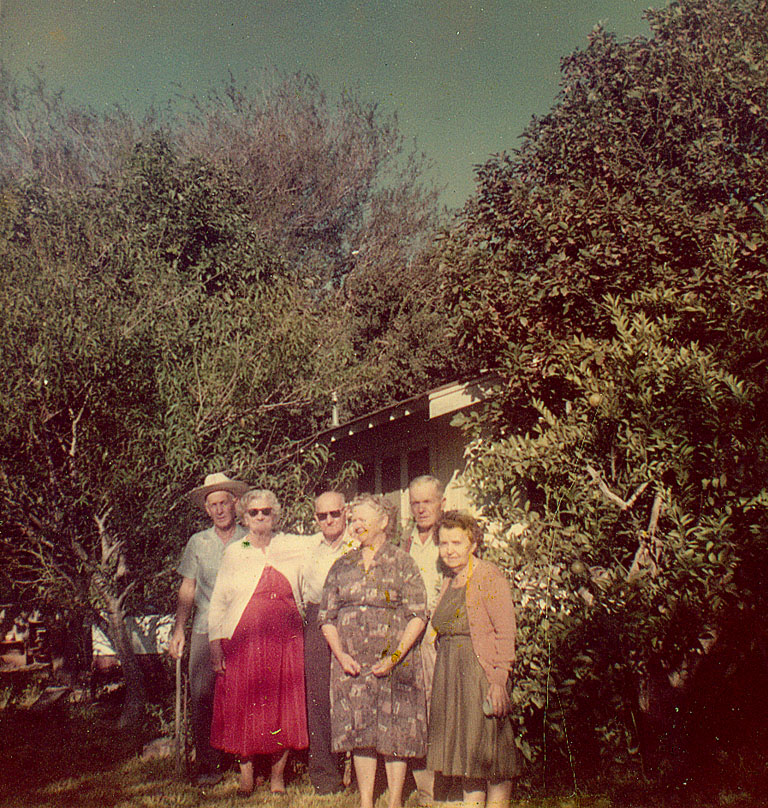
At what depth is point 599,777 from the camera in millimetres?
4199

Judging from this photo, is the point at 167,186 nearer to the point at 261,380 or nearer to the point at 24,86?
A: the point at 24,86

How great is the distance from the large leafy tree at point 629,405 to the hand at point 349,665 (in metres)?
0.92

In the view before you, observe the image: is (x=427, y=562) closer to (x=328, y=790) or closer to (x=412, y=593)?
(x=412, y=593)

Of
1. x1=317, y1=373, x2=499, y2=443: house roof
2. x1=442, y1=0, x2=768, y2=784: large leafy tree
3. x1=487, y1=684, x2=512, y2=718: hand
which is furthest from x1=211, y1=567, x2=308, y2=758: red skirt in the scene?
x1=317, y1=373, x2=499, y2=443: house roof

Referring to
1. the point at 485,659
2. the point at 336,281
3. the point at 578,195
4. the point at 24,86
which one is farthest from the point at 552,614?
the point at 336,281

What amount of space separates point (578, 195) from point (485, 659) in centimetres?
398

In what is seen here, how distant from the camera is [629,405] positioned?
4656 mm

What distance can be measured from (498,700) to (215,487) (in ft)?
7.04

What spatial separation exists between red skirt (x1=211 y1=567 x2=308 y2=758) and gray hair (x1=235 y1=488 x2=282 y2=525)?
36 cm

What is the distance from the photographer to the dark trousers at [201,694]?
4.21 meters

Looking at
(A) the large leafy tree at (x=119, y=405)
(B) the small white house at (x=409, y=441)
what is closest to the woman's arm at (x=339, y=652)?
(A) the large leafy tree at (x=119, y=405)

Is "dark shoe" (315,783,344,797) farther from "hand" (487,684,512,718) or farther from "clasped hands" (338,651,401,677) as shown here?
"hand" (487,684,512,718)

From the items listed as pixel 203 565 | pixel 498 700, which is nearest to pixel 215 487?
pixel 203 565

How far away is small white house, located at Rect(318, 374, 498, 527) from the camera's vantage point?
21.2 feet
